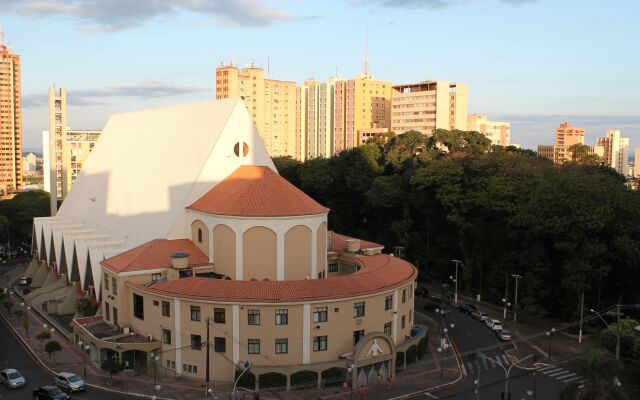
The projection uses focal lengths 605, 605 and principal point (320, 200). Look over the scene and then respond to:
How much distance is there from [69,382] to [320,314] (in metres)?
17.4

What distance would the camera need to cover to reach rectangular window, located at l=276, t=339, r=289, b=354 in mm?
42344

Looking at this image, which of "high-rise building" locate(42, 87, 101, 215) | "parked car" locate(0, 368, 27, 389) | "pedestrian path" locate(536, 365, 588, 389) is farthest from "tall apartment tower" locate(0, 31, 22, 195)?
"pedestrian path" locate(536, 365, 588, 389)

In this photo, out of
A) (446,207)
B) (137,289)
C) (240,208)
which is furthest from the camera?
(446,207)

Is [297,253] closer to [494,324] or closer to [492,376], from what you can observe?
[492,376]

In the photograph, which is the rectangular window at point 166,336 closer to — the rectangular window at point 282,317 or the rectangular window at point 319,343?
the rectangular window at point 282,317

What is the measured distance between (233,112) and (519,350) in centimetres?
3399

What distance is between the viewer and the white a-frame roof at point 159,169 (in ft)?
188

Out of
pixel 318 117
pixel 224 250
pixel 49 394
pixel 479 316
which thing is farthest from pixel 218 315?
pixel 318 117

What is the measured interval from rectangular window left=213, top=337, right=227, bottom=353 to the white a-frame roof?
15.5m

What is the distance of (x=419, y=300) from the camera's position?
70000mm

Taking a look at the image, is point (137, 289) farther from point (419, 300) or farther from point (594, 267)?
point (594, 267)

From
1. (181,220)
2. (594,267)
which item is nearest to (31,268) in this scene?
(181,220)

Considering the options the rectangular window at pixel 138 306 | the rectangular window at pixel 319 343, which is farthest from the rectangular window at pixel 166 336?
the rectangular window at pixel 319 343

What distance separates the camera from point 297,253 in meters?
51.1
